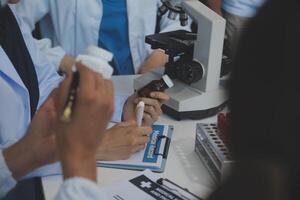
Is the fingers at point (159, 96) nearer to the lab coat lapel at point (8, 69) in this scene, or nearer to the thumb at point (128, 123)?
the thumb at point (128, 123)

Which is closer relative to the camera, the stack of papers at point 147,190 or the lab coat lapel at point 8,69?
the stack of papers at point 147,190

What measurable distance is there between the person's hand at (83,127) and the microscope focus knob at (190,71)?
77cm

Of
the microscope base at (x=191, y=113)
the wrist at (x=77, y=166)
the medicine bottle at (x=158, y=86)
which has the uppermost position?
the wrist at (x=77, y=166)

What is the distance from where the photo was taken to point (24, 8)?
198 cm

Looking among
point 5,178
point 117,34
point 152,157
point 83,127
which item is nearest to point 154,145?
point 152,157

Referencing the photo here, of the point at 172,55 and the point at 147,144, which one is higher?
the point at 172,55

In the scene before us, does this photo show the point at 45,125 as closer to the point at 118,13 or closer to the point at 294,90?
the point at 294,90

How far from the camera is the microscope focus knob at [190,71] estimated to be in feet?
4.83

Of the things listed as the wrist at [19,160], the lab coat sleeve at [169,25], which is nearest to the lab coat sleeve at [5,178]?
the wrist at [19,160]

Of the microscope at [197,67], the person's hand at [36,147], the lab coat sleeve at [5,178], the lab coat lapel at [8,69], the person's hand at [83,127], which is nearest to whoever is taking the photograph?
the person's hand at [83,127]

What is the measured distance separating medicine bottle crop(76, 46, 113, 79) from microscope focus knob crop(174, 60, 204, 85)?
0.64 m

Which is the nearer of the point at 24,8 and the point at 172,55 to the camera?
the point at 172,55

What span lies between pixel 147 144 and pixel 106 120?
62cm

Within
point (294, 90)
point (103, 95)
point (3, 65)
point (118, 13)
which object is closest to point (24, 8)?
point (118, 13)
